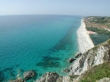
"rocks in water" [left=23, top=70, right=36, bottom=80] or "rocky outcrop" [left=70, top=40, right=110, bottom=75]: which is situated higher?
"rocky outcrop" [left=70, top=40, right=110, bottom=75]

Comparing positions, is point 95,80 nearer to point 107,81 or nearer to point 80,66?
point 107,81

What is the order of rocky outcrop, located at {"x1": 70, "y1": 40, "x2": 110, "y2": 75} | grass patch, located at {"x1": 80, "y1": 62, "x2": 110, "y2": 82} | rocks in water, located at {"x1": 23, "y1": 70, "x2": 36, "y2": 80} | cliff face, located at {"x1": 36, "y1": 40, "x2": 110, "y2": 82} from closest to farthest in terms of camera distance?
grass patch, located at {"x1": 80, "y1": 62, "x2": 110, "y2": 82}, cliff face, located at {"x1": 36, "y1": 40, "x2": 110, "y2": 82}, rocky outcrop, located at {"x1": 70, "y1": 40, "x2": 110, "y2": 75}, rocks in water, located at {"x1": 23, "y1": 70, "x2": 36, "y2": 80}

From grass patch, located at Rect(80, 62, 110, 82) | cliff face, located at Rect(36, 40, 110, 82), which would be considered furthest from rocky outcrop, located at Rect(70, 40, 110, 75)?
grass patch, located at Rect(80, 62, 110, 82)

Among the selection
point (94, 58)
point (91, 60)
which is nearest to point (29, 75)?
point (91, 60)

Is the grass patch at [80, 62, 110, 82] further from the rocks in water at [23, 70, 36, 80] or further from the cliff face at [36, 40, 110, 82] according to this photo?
the rocks in water at [23, 70, 36, 80]

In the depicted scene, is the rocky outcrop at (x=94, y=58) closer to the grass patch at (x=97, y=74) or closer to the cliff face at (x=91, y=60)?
the cliff face at (x=91, y=60)

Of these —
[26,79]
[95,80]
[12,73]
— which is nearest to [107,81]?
[95,80]

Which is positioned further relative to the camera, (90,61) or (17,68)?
(17,68)

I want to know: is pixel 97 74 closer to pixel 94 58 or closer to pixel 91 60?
pixel 94 58
